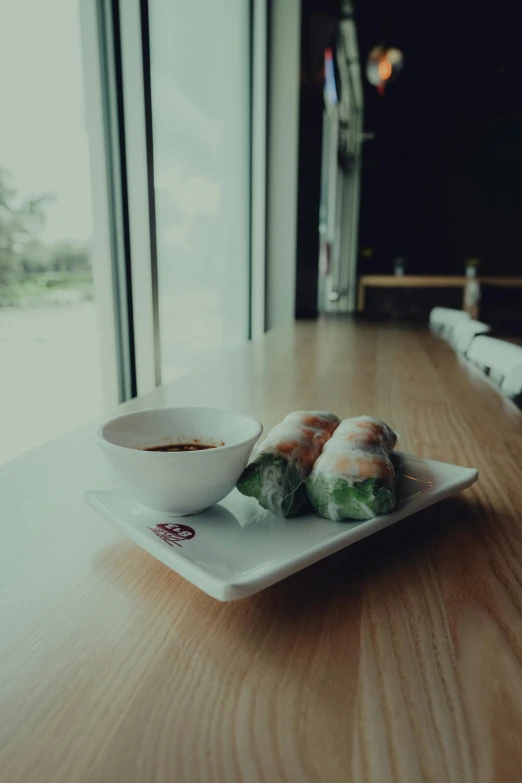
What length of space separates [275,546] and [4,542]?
24cm

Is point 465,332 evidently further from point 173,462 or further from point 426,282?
point 426,282

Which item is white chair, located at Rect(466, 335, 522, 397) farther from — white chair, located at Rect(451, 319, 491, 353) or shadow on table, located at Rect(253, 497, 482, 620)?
shadow on table, located at Rect(253, 497, 482, 620)

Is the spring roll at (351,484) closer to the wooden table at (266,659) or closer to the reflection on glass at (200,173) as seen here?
the wooden table at (266,659)

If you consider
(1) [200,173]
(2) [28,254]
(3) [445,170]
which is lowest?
(2) [28,254]

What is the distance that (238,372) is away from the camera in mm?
1292

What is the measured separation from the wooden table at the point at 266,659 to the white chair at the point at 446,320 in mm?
1531

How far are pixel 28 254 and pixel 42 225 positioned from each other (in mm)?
91

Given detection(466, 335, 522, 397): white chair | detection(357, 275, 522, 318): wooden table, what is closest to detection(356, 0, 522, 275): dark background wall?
detection(357, 275, 522, 318): wooden table

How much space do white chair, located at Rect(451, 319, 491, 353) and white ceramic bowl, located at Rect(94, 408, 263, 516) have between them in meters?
1.33

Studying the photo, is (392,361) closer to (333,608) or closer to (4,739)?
Result: (333,608)

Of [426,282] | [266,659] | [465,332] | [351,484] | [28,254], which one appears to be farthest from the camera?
[426,282]

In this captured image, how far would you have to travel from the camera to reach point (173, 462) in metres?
0.40

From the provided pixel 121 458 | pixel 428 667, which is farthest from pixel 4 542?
pixel 428 667

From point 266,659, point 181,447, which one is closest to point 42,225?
point 181,447
